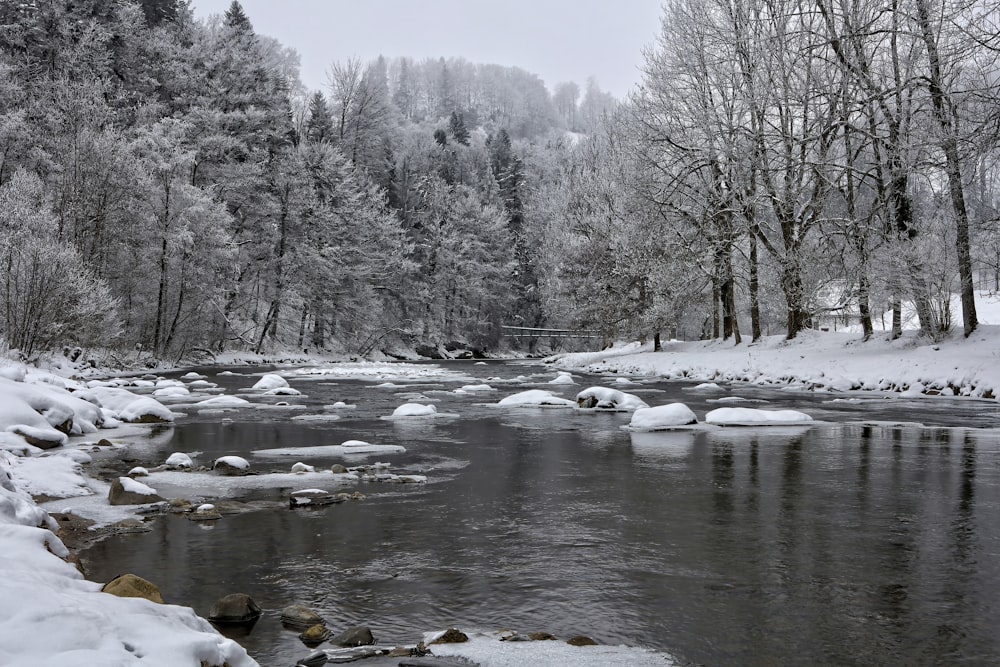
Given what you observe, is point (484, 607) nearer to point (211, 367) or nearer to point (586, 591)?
point (586, 591)

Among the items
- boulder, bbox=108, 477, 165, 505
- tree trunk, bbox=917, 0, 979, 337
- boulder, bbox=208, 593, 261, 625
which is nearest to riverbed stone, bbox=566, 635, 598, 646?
boulder, bbox=208, 593, 261, 625

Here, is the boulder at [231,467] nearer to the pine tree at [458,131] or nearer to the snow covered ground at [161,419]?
the snow covered ground at [161,419]

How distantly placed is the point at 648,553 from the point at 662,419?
8.19 m

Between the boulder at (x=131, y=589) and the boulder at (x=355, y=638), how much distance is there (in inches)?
37.5

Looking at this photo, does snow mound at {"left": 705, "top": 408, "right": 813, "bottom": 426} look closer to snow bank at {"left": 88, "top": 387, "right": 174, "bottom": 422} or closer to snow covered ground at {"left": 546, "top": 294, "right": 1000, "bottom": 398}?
Answer: snow covered ground at {"left": 546, "top": 294, "right": 1000, "bottom": 398}

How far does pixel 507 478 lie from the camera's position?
868 centimetres

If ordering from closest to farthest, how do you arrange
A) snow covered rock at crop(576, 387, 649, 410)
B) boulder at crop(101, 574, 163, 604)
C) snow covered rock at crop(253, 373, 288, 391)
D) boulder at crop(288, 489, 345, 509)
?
boulder at crop(101, 574, 163, 604), boulder at crop(288, 489, 345, 509), snow covered rock at crop(576, 387, 649, 410), snow covered rock at crop(253, 373, 288, 391)

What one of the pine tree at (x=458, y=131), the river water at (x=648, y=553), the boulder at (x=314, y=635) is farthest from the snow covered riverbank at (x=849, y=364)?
the pine tree at (x=458, y=131)

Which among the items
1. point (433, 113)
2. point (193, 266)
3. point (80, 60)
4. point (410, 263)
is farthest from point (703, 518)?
point (433, 113)

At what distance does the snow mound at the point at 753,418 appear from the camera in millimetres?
13630

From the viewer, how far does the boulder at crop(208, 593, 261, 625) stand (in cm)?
425

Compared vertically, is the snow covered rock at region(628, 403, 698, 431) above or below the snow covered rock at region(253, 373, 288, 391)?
below

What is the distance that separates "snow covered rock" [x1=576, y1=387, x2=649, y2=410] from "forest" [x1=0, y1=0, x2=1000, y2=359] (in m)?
7.22

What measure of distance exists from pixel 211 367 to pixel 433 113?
10728 cm
